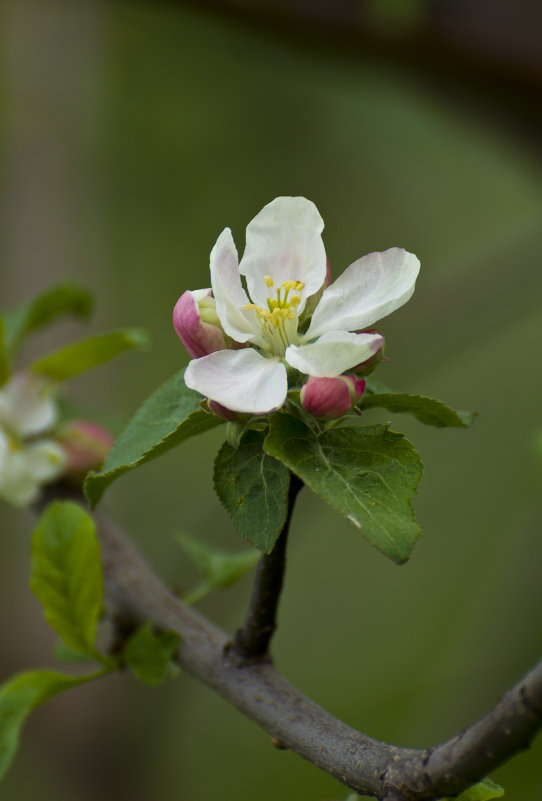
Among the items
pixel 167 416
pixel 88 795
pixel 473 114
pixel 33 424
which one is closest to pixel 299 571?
pixel 88 795

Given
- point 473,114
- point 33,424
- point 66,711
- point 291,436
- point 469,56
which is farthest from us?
point 66,711

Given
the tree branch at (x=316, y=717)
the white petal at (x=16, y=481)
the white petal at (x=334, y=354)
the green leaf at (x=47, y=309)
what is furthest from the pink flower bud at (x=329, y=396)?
the green leaf at (x=47, y=309)

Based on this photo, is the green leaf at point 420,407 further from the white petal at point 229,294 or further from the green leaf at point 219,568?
the green leaf at point 219,568

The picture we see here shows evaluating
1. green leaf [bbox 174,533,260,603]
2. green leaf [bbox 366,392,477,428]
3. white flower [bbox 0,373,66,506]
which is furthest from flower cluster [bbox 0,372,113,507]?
green leaf [bbox 366,392,477,428]

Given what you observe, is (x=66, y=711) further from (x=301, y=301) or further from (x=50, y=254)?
(x=301, y=301)

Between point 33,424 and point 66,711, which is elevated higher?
point 33,424

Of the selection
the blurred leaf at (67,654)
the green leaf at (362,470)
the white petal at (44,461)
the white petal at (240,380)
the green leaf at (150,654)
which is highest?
the white petal at (240,380)

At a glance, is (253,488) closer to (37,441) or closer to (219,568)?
(219,568)
